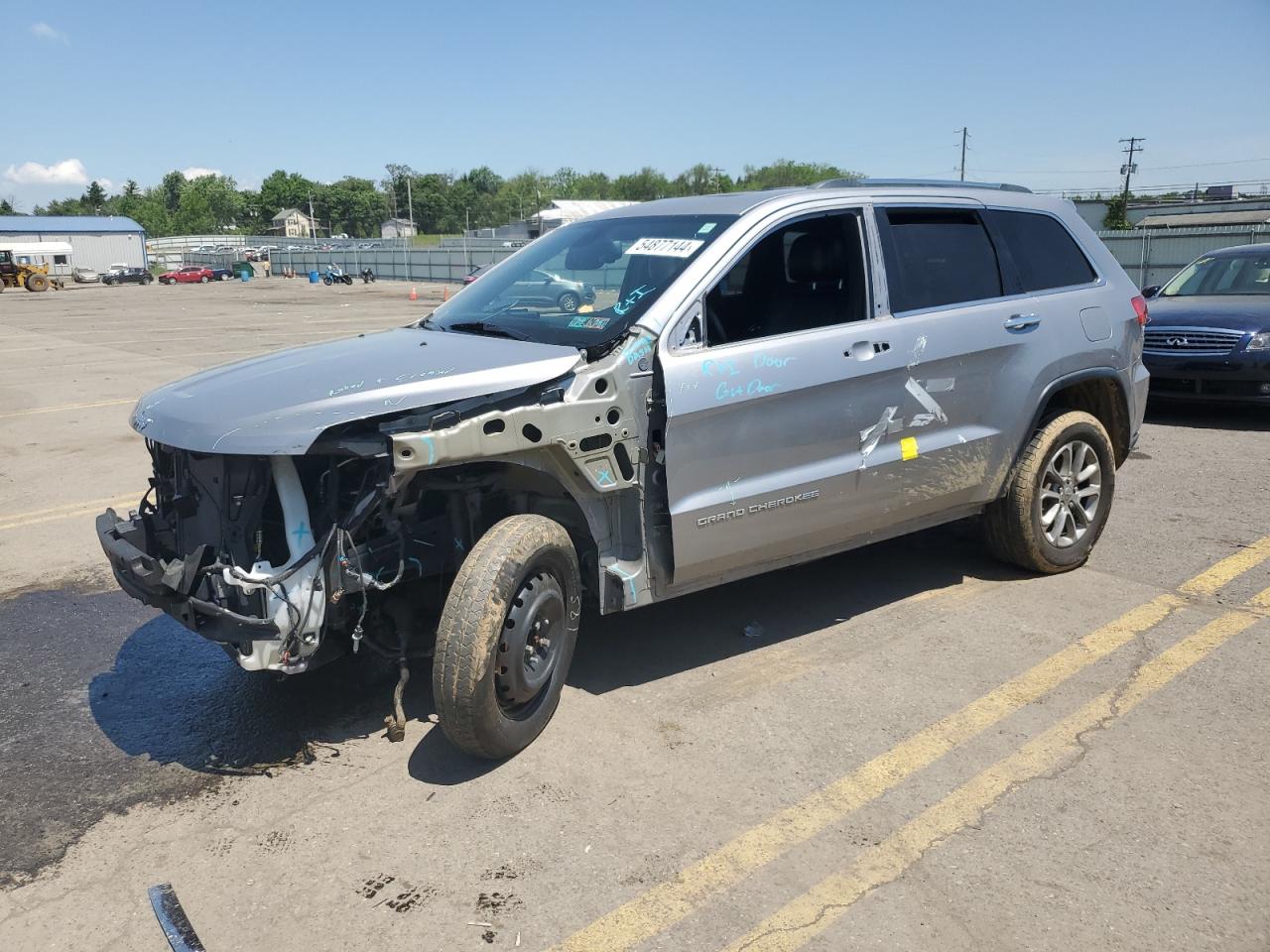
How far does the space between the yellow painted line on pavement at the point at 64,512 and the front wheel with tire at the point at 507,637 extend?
4.61m

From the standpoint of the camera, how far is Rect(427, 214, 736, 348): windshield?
156 inches

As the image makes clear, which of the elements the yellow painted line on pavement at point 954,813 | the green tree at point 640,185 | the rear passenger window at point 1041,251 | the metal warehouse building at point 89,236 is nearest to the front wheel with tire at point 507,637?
the yellow painted line on pavement at point 954,813

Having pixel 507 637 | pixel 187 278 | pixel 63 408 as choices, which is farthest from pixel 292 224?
pixel 507 637

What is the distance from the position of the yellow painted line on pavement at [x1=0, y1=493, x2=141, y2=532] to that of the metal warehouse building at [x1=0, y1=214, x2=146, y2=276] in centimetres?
7982

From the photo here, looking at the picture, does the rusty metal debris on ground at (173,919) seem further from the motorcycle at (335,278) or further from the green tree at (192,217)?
the green tree at (192,217)

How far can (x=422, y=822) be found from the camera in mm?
3256

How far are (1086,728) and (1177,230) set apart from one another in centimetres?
2113

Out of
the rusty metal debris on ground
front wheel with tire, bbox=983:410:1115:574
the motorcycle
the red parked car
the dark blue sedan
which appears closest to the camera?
the rusty metal debris on ground

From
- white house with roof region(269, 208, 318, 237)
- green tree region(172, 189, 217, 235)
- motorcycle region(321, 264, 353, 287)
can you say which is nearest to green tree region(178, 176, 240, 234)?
green tree region(172, 189, 217, 235)

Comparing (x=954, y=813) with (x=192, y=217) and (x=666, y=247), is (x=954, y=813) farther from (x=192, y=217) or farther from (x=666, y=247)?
(x=192, y=217)

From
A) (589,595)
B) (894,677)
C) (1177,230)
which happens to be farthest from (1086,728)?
(1177,230)

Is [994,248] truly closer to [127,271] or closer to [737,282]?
Answer: [737,282]

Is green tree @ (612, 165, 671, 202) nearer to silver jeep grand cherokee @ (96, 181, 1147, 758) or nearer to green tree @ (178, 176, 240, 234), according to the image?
green tree @ (178, 176, 240, 234)

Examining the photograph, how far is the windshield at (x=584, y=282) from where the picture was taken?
13.0 ft
